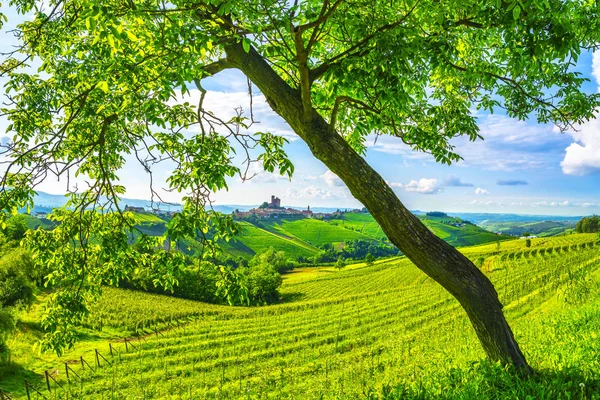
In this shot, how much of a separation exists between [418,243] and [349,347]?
26.6 meters

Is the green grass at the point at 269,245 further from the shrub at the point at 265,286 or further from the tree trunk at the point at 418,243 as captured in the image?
the tree trunk at the point at 418,243

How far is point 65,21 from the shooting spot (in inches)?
186

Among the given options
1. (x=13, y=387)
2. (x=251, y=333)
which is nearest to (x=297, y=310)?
(x=251, y=333)

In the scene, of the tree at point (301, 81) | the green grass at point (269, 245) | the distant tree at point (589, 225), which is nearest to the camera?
the tree at point (301, 81)

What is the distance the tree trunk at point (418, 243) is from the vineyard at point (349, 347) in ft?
1.18

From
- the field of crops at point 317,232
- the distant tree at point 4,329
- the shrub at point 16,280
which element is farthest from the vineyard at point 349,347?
the field of crops at point 317,232

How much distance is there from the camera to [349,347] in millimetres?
27578

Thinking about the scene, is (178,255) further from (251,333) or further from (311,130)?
(251,333)

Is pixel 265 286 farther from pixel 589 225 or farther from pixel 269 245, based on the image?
pixel 269 245

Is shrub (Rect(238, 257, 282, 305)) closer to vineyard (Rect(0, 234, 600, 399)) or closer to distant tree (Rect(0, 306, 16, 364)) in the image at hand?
vineyard (Rect(0, 234, 600, 399))

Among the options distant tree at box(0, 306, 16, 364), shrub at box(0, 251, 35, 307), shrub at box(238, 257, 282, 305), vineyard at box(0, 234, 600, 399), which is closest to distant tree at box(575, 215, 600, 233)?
vineyard at box(0, 234, 600, 399)

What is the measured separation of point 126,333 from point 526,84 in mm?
42895

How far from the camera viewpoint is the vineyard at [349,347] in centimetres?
424

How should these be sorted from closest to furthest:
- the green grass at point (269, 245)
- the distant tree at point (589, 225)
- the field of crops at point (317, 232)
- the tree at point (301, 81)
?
the tree at point (301, 81), the distant tree at point (589, 225), the green grass at point (269, 245), the field of crops at point (317, 232)
